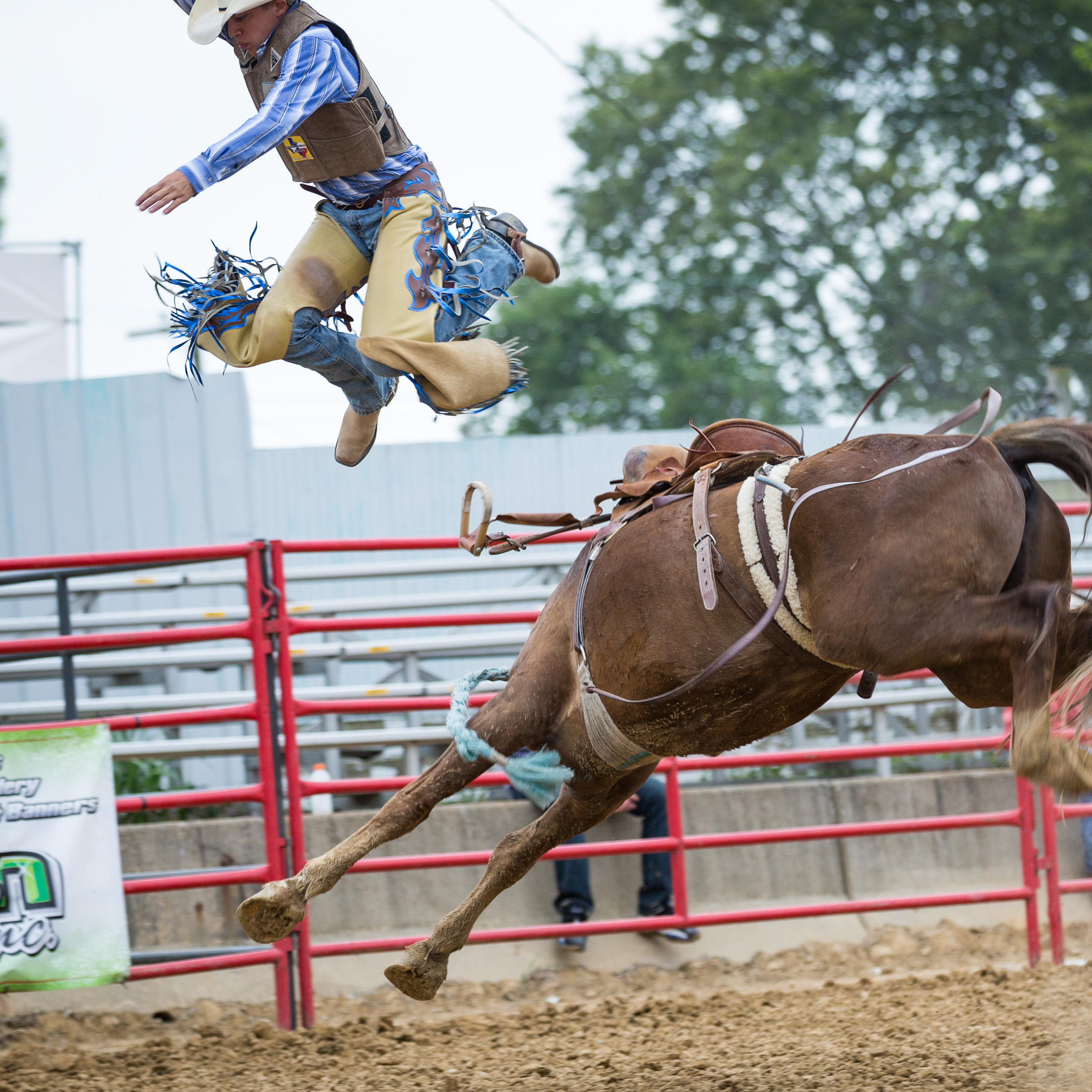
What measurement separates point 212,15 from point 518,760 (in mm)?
2069

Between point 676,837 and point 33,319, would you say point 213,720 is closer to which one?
point 676,837

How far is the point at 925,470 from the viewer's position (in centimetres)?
289

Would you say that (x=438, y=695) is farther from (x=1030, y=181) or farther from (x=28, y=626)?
(x=1030, y=181)

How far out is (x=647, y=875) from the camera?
204 inches

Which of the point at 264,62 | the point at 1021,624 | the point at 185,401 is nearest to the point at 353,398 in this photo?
the point at 264,62

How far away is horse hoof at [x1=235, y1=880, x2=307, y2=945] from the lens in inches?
133

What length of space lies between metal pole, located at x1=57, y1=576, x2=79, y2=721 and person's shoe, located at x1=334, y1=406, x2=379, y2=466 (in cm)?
152

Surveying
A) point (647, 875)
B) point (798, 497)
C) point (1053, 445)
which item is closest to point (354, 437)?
point (798, 497)

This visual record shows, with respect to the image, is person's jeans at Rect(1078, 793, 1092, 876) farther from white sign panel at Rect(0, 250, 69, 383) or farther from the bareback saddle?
white sign panel at Rect(0, 250, 69, 383)

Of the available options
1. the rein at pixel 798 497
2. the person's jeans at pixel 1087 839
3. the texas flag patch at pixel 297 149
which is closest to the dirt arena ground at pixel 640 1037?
the person's jeans at pixel 1087 839

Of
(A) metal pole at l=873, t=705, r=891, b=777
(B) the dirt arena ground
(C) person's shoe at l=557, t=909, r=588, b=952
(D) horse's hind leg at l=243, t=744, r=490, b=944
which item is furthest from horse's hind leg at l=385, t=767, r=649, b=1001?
(A) metal pole at l=873, t=705, r=891, b=777

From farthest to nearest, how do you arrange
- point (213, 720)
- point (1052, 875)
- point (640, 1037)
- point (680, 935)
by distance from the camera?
point (680, 935)
point (1052, 875)
point (213, 720)
point (640, 1037)

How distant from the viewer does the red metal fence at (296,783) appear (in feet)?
14.4

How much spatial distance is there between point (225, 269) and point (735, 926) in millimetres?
3684
